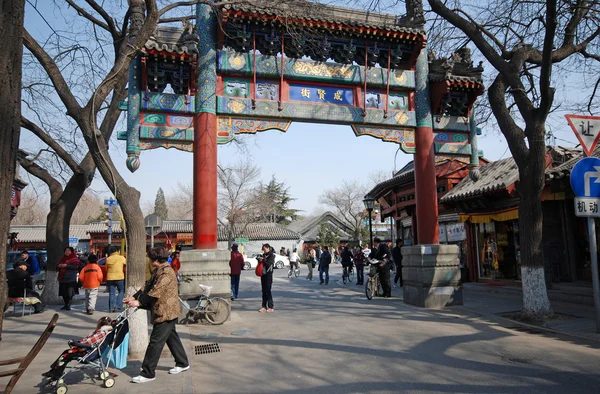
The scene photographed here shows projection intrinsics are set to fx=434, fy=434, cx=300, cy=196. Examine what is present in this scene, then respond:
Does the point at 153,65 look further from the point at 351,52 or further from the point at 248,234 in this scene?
the point at 248,234

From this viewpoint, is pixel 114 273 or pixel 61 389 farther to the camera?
pixel 114 273

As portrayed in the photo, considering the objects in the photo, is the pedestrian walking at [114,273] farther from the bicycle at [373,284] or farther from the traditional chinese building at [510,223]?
the traditional chinese building at [510,223]

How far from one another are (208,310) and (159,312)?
3.76m

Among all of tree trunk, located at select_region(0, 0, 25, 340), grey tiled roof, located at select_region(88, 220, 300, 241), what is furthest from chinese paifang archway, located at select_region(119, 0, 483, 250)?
grey tiled roof, located at select_region(88, 220, 300, 241)

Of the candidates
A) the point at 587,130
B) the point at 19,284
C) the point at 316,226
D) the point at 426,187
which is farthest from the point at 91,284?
the point at 316,226

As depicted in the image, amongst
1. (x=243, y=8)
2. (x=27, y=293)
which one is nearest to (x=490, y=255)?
(x=243, y=8)

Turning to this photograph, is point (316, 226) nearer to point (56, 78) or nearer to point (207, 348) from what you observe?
point (207, 348)

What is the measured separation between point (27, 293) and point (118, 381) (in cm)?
779

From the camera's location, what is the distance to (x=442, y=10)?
945 centimetres

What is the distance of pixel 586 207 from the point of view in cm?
727

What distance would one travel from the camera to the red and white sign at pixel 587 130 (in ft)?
23.5

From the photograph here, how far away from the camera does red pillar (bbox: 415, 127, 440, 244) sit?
1126 centimetres

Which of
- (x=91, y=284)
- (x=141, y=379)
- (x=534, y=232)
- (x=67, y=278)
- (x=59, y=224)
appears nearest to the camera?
(x=141, y=379)

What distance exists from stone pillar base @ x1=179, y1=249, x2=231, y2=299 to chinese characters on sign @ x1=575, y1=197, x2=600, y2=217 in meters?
6.73
